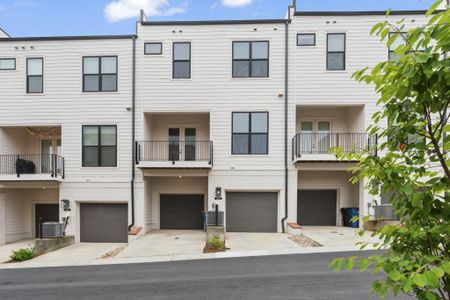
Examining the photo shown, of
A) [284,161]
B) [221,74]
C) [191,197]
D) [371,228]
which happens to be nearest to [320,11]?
[221,74]

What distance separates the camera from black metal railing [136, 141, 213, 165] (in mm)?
13359

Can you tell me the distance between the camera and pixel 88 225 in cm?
1331

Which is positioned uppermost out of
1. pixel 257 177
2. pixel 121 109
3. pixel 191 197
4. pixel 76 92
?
pixel 76 92

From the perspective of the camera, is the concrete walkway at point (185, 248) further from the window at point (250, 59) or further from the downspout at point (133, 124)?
the window at point (250, 59)

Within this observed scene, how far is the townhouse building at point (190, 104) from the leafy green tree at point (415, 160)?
10549 millimetres

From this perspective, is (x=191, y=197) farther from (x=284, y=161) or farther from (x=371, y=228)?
(x=371, y=228)

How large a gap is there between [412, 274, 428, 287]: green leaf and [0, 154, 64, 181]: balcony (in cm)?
1412

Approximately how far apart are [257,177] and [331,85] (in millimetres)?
5603

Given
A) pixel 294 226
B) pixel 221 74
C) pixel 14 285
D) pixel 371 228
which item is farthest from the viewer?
pixel 221 74

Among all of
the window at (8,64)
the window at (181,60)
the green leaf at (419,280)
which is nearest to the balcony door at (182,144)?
the window at (181,60)

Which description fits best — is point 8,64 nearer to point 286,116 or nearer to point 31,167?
point 31,167

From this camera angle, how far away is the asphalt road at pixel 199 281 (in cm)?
586

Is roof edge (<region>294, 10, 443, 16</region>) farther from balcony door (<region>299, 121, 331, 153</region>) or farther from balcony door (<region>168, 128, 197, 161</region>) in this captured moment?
balcony door (<region>168, 128, 197, 161</region>)

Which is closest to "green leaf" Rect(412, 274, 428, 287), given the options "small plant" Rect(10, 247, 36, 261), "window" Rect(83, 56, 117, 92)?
"small plant" Rect(10, 247, 36, 261)
